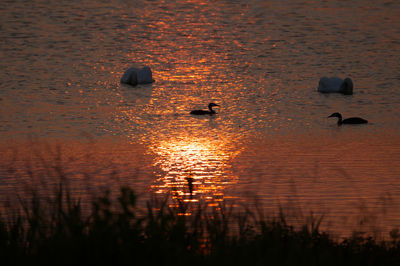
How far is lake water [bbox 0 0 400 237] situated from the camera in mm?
11758

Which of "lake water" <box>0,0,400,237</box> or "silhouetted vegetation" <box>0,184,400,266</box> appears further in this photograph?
"lake water" <box>0,0,400,237</box>

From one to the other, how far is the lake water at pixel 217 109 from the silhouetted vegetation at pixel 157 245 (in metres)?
0.65

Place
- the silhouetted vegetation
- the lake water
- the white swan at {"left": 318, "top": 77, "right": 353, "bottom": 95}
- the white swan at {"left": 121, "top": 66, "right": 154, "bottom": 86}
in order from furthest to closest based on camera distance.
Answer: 1. the white swan at {"left": 121, "top": 66, "right": 154, "bottom": 86}
2. the white swan at {"left": 318, "top": 77, "right": 353, "bottom": 95}
3. the lake water
4. the silhouetted vegetation

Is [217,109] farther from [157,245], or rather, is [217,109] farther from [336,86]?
[157,245]

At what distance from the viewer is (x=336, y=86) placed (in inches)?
1059

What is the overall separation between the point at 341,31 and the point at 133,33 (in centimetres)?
1462

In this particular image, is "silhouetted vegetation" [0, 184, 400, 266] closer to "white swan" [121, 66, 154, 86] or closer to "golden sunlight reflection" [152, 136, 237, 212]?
"golden sunlight reflection" [152, 136, 237, 212]

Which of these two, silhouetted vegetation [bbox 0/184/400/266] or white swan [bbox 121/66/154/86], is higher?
white swan [bbox 121/66/154/86]

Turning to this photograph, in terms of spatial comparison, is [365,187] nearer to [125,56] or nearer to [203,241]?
[203,241]

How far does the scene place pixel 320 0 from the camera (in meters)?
71.6

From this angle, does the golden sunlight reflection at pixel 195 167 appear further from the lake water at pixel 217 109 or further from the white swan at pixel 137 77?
the white swan at pixel 137 77

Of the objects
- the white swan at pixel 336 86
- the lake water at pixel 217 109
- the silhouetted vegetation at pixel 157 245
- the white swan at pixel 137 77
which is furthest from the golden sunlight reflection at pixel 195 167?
the white swan at pixel 137 77

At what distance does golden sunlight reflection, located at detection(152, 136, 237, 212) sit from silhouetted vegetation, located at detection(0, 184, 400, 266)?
3.09 m

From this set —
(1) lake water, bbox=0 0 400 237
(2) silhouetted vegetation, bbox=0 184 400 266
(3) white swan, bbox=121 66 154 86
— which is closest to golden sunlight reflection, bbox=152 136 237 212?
(1) lake water, bbox=0 0 400 237
